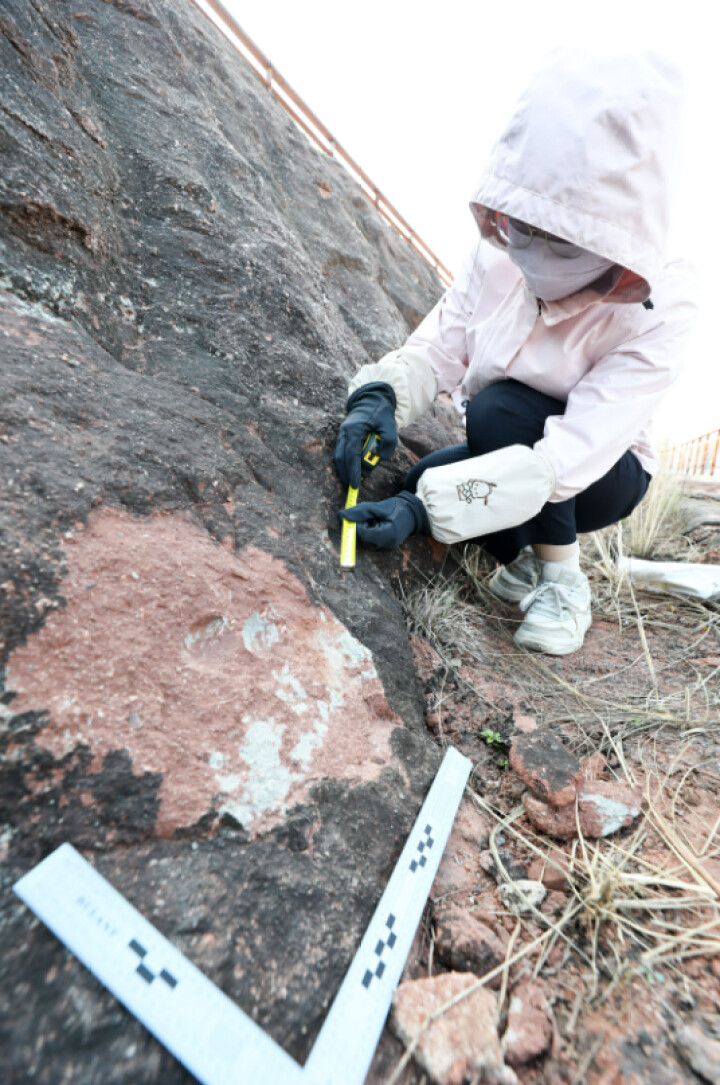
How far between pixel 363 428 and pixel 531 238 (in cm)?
61

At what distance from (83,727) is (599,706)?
122 cm

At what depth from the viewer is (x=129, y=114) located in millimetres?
1584

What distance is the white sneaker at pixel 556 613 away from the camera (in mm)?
1636

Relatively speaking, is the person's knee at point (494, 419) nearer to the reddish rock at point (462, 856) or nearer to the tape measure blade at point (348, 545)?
the tape measure blade at point (348, 545)

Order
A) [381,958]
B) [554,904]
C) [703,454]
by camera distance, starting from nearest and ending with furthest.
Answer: [381,958] → [554,904] → [703,454]

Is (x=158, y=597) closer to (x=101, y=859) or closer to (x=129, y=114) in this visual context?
(x=101, y=859)

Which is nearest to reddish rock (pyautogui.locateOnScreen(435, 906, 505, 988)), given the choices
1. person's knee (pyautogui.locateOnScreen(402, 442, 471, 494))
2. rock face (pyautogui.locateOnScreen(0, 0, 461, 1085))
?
rock face (pyautogui.locateOnScreen(0, 0, 461, 1085))

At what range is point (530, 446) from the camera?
1573mm

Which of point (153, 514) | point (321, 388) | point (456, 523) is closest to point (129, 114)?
point (321, 388)

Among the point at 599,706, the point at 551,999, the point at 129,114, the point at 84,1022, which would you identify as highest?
the point at 129,114

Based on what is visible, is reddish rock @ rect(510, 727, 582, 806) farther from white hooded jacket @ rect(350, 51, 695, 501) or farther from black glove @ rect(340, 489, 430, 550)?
white hooded jacket @ rect(350, 51, 695, 501)

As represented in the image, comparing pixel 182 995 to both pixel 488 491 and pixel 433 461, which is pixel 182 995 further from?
pixel 433 461

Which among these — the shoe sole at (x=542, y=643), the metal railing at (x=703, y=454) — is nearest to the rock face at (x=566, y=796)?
the shoe sole at (x=542, y=643)

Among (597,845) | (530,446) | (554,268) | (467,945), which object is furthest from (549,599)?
(467,945)
